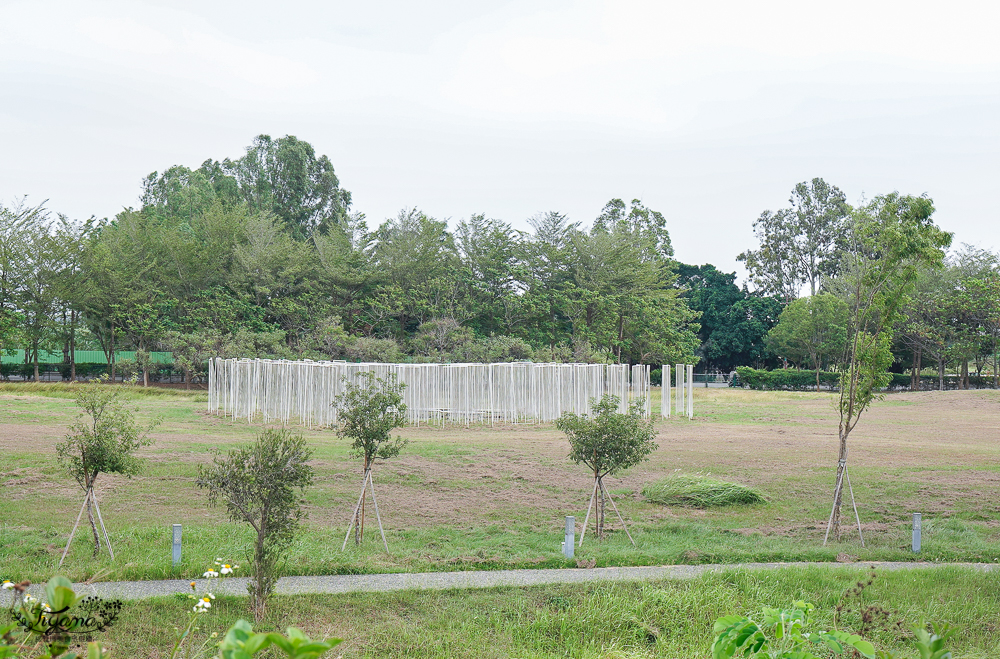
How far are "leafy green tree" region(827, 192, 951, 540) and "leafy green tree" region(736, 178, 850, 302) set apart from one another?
177 feet

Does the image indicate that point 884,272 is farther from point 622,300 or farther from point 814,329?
point 814,329

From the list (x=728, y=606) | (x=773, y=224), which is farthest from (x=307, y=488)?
(x=773, y=224)

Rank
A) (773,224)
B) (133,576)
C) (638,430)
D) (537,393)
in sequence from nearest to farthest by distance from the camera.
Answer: (133,576) < (638,430) < (537,393) < (773,224)

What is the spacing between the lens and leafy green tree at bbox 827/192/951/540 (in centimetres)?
1069

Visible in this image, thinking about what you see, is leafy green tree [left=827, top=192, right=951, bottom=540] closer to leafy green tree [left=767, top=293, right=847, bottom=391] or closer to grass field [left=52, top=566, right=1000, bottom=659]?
grass field [left=52, top=566, right=1000, bottom=659]

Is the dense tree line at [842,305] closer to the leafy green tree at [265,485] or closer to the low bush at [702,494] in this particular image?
the low bush at [702,494]

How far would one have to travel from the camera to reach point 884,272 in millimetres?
11070

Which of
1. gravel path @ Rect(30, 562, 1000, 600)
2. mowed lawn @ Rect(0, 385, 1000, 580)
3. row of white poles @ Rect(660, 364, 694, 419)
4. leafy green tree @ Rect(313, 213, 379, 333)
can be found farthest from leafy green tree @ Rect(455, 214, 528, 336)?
gravel path @ Rect(30, 562, 1000, 600)

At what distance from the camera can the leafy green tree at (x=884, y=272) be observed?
1069 centimetres

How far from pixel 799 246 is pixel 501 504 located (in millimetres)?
56407

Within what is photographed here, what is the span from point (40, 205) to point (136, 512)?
34.9 m

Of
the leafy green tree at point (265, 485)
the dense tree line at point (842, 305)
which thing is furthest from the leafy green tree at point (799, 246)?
the leafy green tree at point (265, 485)

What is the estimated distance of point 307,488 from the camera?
41.5ft

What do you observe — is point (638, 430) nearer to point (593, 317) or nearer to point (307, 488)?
point (307, 488)
